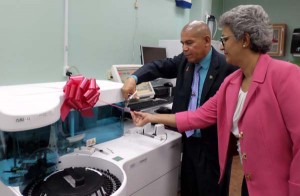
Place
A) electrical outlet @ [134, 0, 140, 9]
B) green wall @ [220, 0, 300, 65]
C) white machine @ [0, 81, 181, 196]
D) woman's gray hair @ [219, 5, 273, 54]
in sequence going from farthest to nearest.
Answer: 1. green wall @ [220, 0, 300, 65]
2. electrical outlet @ [134, 0, 140, 9]
3. woman's gray hair @ [219, 5, 273, 54]
4. white machine @ [0, 81, 181, 196]

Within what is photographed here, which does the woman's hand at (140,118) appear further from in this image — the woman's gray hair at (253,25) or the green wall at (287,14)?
the green wall at (287,14)

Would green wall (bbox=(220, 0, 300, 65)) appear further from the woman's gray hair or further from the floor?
the woman's gray hair

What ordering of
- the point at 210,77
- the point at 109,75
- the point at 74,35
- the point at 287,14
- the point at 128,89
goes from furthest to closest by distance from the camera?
the point at 287,14, the point at 109,75, the point at 74,35, the point at 210,77, the point at 128,89

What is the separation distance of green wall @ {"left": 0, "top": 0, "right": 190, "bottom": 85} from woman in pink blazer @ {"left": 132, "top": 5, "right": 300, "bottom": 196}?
3.76ft

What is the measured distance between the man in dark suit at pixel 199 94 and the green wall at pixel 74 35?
1.87ft

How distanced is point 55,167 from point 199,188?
2.98 ft

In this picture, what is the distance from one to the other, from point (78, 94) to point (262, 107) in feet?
2.57

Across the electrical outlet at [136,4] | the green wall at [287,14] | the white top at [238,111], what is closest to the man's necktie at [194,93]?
the white top at [238,111]

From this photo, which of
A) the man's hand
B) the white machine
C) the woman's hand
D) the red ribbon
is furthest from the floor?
the red ribbon

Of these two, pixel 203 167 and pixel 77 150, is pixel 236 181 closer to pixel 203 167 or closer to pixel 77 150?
pixel 203 167

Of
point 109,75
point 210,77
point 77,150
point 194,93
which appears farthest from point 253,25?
point 109,75

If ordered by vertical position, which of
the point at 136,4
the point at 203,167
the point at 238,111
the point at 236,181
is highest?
the point at 136,4

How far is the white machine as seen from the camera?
0.96 m

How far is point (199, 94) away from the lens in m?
1.65
